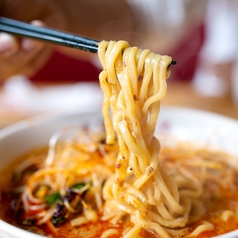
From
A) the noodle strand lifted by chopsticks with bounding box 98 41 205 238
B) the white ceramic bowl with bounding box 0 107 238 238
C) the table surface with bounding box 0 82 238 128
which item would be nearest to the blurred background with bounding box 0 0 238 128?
the table surface with bounding box 0 82 238 128

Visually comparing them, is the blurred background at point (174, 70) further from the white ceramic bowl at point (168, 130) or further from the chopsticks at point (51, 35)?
the chopsticks at point (51, 35)

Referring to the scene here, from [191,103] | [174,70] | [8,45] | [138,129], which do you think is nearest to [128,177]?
[138,129]

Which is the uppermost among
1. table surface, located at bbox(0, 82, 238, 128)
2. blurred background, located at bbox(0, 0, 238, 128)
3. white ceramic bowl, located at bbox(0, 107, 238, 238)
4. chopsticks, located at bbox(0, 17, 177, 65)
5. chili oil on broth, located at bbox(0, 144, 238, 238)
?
blurred background, located at bbox(0, 0, 238, 128)

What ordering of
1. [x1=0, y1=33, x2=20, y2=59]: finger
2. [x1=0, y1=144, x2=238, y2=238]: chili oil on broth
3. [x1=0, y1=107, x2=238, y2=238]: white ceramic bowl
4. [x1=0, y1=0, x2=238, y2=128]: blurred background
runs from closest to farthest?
[x1=0, y1=144, x2=238, y2=238]: chili oil on broth
[x1=0, y1=107, x2=238, y2=238]: white ceramic bowl
[x1=0, y1=33, x2=20, y2=59]: finger
[x1=0, y1=0, x2=238, y2=128]: blurred background

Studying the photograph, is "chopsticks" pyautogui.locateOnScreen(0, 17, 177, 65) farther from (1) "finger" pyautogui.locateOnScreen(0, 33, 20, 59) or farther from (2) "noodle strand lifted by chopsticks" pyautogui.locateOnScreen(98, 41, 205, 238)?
(1) "finger" pyautogui.locateOnScreen(0, 33, 20, 59)

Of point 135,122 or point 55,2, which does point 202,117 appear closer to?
point 135,122

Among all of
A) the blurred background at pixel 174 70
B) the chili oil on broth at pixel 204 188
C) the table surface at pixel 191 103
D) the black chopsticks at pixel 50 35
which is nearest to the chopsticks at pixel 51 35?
the black chopsticks at pixel 50 35
